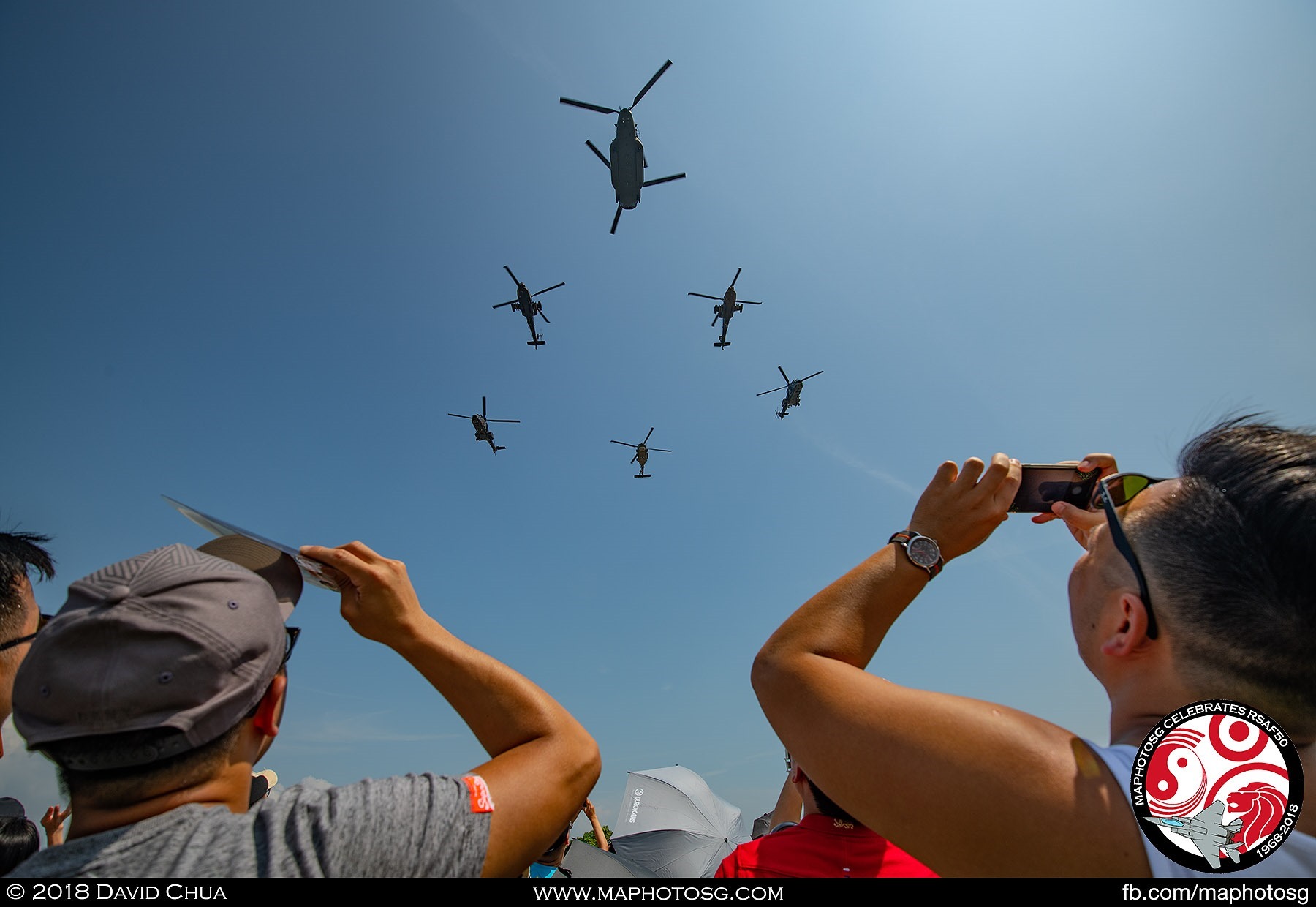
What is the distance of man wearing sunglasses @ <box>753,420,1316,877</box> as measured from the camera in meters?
1.29

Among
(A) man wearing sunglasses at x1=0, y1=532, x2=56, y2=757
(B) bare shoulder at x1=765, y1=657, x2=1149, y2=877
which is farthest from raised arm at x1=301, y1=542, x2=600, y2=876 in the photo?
(A) man wearing sunglasses at x1=0, y1=532, x2=56, y2=757

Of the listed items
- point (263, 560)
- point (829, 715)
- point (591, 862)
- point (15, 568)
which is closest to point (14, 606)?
point (15, 568)

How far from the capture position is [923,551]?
6.12 ft

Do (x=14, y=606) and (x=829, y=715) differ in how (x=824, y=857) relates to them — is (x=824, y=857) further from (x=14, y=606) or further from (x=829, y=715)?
(x=14, y=606)

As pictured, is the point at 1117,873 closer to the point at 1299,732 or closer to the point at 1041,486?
the point at 1299,732


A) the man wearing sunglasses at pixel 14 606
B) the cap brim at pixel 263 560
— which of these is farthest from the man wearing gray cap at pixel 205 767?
the man wearing sunglasses at pixel 14 606

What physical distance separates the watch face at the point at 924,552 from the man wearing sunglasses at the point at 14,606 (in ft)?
14.0

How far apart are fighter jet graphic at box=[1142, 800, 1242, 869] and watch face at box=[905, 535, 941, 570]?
30.0 inches

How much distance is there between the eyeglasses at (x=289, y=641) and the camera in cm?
180

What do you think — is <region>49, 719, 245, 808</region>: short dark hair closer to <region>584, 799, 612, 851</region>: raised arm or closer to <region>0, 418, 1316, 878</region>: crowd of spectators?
<region>0, 418, 1316, 878</region>: crowd of spectators

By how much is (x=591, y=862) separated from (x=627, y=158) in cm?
1791

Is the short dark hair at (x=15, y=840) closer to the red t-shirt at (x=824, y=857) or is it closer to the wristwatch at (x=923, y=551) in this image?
the red t-shirt at (x=824, y=857)

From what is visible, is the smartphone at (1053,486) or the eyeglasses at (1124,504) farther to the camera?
the smartphone at (1053,486)
